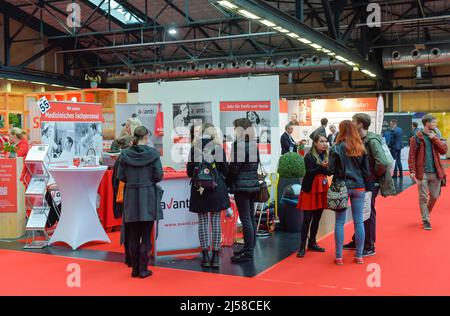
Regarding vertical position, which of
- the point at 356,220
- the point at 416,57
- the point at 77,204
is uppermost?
the point at 416,57

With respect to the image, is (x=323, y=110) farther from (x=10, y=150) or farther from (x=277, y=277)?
(x=277, y=277)

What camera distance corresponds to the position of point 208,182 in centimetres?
460

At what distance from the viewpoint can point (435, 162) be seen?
6.15 m

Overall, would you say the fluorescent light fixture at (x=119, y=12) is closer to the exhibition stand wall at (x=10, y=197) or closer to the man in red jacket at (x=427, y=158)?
the exhibition stand wall at (x=10, y=197)

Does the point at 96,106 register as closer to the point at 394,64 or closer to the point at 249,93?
the point at 249,93

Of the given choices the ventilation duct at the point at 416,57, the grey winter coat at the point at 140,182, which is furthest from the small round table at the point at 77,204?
the ventilation duct at the point at 416,57

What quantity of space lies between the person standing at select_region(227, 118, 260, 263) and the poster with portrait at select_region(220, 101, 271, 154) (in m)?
2.78

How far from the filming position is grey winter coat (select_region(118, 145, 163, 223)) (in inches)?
170

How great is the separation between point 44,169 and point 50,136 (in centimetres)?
61

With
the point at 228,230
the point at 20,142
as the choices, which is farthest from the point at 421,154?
the point at 20,142

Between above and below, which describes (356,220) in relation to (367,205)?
below

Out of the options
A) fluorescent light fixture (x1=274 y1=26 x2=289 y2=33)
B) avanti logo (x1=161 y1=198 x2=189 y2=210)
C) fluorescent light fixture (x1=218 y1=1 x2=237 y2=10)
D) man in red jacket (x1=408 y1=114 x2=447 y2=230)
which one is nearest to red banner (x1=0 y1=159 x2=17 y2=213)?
avanti logo (x1=161 y1=198 x2=189 y2=210)

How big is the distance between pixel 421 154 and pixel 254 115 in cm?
256
